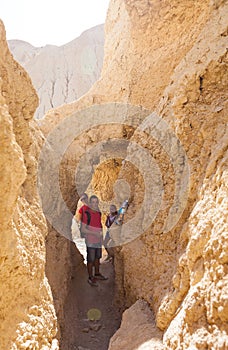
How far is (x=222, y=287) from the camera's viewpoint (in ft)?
4.65

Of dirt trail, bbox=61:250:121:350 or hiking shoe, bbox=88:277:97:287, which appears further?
hiking shoe, bbox=88:277:97:287

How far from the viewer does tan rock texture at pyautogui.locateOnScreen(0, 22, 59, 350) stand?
1.52 metres

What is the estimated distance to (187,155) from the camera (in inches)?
99.4

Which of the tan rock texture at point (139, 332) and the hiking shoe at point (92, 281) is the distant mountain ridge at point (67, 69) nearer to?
the hiking shoe at point (92, 281)

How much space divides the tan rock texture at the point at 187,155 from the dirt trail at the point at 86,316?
36 cm

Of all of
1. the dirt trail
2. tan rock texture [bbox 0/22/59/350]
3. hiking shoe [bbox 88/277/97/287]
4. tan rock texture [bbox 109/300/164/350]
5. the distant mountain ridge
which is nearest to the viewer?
tan rock texture [bbox 0/22/59/350]

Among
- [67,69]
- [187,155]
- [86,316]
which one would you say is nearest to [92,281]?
[86,316]

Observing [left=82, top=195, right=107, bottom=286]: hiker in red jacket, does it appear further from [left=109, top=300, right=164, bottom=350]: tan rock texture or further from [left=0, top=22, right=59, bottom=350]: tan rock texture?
[left=0, top=22, right=59, bottom=350]: tan rock texture

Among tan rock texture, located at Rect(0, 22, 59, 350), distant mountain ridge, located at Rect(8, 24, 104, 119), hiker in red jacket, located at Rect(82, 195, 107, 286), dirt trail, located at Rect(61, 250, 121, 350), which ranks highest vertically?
distant mountain ridge, located at Rect(8, 24, 104, 119)

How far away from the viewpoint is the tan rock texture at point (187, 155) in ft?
5.24

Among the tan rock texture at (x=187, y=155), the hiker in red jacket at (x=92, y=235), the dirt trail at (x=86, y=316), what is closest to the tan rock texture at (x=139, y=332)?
the tan rock texture at (x=187, y=155)

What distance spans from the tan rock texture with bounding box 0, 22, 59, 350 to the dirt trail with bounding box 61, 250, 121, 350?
1.02 m

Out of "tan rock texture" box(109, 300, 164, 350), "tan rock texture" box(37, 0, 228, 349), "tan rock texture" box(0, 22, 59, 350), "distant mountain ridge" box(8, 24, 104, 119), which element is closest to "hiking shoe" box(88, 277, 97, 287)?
"tan rock texture" box(37, 0, 228, 349)

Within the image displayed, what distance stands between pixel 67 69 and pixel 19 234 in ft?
48.1
